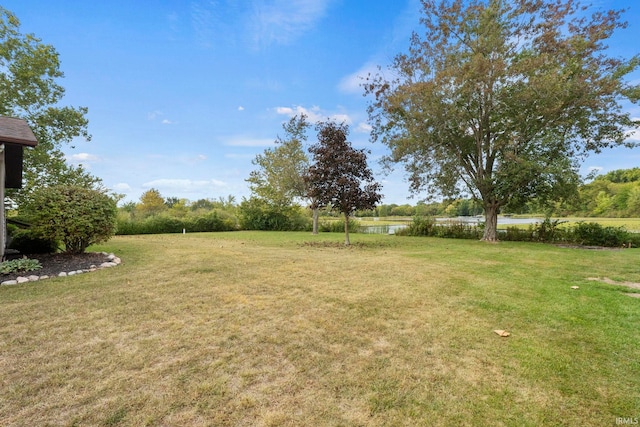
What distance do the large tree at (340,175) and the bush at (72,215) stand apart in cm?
687

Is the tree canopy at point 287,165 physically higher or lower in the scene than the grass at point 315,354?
higher

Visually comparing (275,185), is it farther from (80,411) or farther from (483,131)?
(80,411)

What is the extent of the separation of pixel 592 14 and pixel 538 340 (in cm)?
1581

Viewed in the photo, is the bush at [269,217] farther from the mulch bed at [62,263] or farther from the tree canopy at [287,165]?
the mulch bed at [62,263]

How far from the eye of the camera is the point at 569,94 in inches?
434

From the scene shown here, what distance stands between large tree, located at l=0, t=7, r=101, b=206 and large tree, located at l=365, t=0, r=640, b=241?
1456 centimetres

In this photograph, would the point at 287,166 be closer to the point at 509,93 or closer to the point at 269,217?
the point at 269,217

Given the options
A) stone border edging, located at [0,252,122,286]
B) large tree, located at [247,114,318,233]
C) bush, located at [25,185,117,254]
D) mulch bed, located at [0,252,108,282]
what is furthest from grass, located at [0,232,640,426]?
large tree, located at [247,114,318,233]

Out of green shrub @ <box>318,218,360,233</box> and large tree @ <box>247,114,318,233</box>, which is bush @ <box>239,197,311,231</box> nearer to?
large tree @ <box>247,114,318,233</box>

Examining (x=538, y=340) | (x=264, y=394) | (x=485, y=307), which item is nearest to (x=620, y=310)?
(x=485, y=307)

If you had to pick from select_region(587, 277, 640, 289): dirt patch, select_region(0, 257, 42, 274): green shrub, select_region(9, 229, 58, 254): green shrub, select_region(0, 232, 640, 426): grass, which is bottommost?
select_region(0, 232, 640, 426): grass

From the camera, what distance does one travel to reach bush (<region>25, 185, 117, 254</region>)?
6.79 metres

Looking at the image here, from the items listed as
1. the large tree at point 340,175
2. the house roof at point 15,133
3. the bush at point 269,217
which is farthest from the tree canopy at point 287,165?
the house roof at point 15,133

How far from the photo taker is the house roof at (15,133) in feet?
18.2
